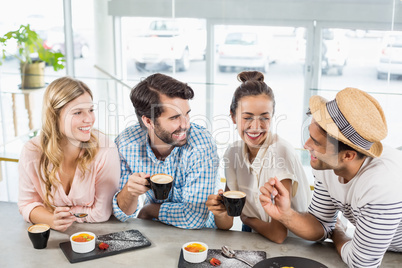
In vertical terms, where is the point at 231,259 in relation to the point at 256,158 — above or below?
below

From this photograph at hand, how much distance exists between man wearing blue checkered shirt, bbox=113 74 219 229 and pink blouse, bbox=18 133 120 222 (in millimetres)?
71

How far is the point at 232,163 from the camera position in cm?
235

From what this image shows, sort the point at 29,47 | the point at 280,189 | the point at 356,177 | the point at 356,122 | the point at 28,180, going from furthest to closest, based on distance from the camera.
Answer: the point at 29,47, the point at 28,180, the point at 280,189, the point at 356,177, the point at 356,122

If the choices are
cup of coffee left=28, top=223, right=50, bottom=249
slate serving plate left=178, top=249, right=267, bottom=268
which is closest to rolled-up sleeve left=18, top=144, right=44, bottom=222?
cup of coffee left=28, top=223, right=50, bottom=249

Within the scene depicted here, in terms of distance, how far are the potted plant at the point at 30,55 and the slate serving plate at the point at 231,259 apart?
4507mm

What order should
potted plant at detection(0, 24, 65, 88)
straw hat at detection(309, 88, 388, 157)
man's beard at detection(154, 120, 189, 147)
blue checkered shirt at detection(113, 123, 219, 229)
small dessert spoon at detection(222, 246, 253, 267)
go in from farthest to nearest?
potted plant at detection(0, 24, 65, 88), man's beard at detection(154, 120, 189, 147), blue checkered shirt at detection(113, 123, 219, 229), small dessert spoon at detection(222, 246, 253, 267), straw hat at detection(309, 88, 388, 157)

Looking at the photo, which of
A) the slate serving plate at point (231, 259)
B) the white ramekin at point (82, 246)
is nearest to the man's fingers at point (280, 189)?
the slate serving plate at point (231, 259)

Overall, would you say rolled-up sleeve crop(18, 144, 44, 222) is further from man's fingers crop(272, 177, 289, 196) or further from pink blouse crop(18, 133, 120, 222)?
man's fingers crop(272, 177, 289, 196)

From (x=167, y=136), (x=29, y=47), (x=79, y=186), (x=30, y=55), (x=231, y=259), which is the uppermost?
(x=29, y=47)

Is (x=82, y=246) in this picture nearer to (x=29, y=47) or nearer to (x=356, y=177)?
(x=356, y=177)

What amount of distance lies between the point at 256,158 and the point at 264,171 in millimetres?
76

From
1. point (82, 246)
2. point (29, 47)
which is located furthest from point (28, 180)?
point (29, 47)

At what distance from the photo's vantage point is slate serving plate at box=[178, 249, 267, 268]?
1.77 m

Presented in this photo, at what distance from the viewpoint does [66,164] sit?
2289 mm
